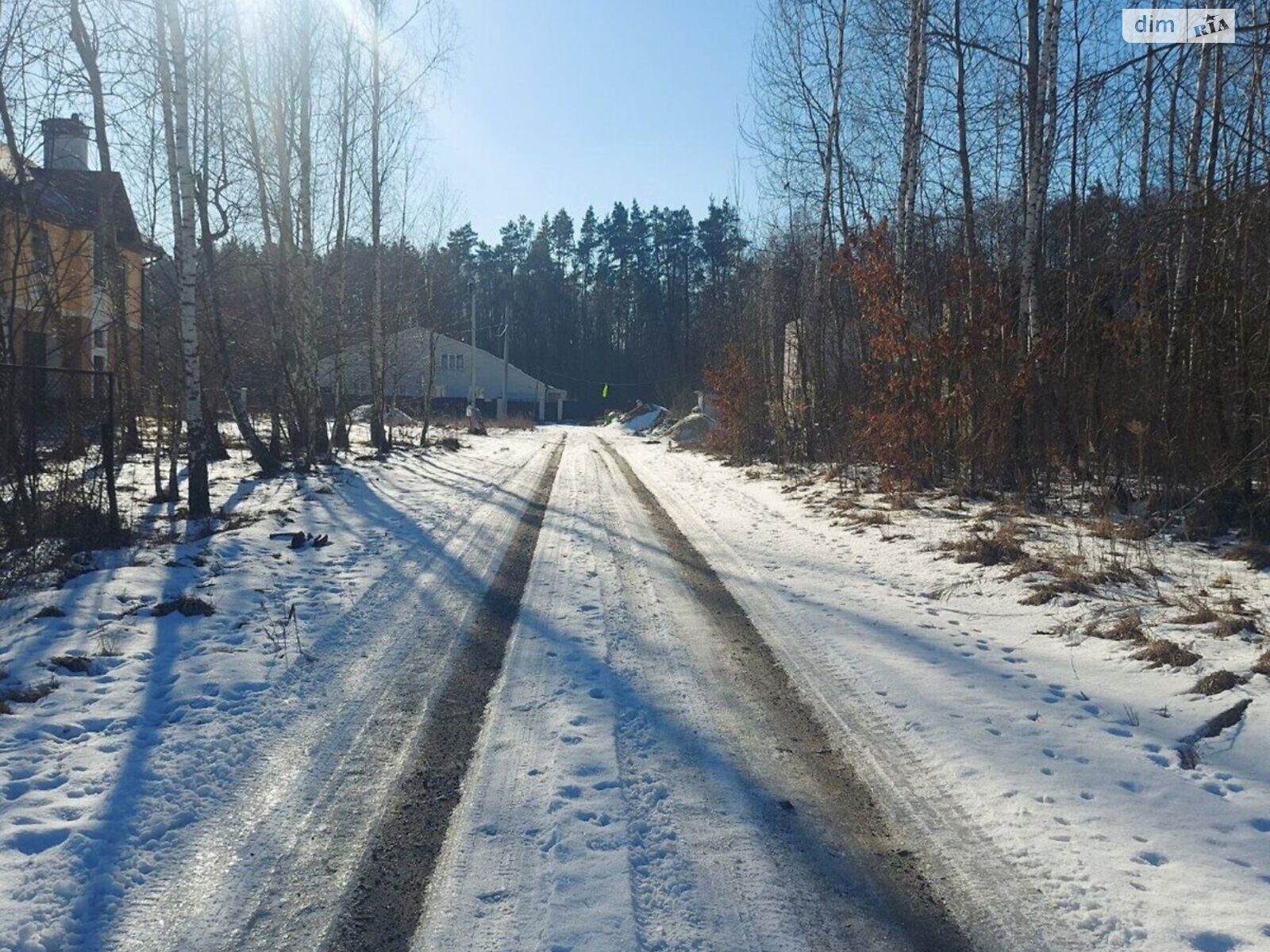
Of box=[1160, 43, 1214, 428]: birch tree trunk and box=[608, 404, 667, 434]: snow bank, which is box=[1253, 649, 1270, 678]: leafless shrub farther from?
box=[608, 404, 667, 434]: snow bank

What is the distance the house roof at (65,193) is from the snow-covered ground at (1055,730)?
9.97 metres

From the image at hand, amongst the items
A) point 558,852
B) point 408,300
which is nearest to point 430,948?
point 558,852

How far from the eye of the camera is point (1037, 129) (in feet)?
37.6

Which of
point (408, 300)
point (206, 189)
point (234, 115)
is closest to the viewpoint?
point (206, 189)

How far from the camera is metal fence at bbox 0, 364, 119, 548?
331 inches

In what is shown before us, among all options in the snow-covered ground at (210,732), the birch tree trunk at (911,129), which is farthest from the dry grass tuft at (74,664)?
the birch tree trunk at (911,129)

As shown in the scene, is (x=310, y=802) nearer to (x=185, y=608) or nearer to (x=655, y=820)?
(x=655, y=820)

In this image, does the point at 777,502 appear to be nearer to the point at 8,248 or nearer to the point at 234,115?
the point at 8,248

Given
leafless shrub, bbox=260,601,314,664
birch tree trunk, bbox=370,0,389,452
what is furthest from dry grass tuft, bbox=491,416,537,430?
leafless shrub, bbox=260,601,314,664

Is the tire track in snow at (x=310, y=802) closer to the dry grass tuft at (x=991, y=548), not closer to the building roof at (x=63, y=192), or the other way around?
the dry grass tuft at (x=991, y=548)

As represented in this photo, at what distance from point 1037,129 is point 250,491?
532 inches

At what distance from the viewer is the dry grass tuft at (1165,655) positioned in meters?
5.38

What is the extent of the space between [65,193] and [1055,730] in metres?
17.6

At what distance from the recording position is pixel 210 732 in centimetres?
447
